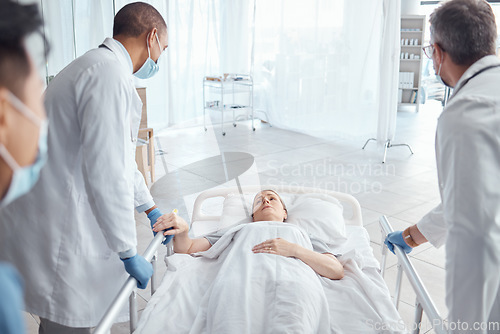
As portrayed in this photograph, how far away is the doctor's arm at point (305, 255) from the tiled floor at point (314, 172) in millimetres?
804

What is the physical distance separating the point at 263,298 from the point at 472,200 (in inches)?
31.6

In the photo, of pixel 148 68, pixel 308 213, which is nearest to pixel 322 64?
pixel 308 213

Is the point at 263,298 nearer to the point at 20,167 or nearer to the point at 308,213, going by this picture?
the point at 308,213

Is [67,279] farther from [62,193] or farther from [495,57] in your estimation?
[495,57]

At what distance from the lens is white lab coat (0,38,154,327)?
1.42 meters

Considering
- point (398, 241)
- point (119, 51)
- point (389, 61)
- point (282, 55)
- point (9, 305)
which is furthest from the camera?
point (282, 55)

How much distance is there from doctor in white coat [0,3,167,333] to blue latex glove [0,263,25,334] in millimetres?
862

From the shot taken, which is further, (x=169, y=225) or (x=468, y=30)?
(x=169, y=225)

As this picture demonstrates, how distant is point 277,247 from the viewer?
1904 mm

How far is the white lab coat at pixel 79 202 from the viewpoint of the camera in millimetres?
1417

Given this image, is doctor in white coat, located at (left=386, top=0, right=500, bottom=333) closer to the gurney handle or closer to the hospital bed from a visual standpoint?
the hospital bed

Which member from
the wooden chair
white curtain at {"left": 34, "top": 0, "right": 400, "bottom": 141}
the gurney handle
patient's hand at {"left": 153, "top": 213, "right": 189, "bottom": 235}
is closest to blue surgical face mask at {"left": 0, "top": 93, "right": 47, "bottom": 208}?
the gurney handle

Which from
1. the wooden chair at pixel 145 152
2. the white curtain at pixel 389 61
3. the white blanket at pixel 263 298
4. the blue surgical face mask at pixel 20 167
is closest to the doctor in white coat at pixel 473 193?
the white blanket at pixel 263 298

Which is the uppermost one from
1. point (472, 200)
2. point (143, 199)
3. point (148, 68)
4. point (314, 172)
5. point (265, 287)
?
point (148, 68)
